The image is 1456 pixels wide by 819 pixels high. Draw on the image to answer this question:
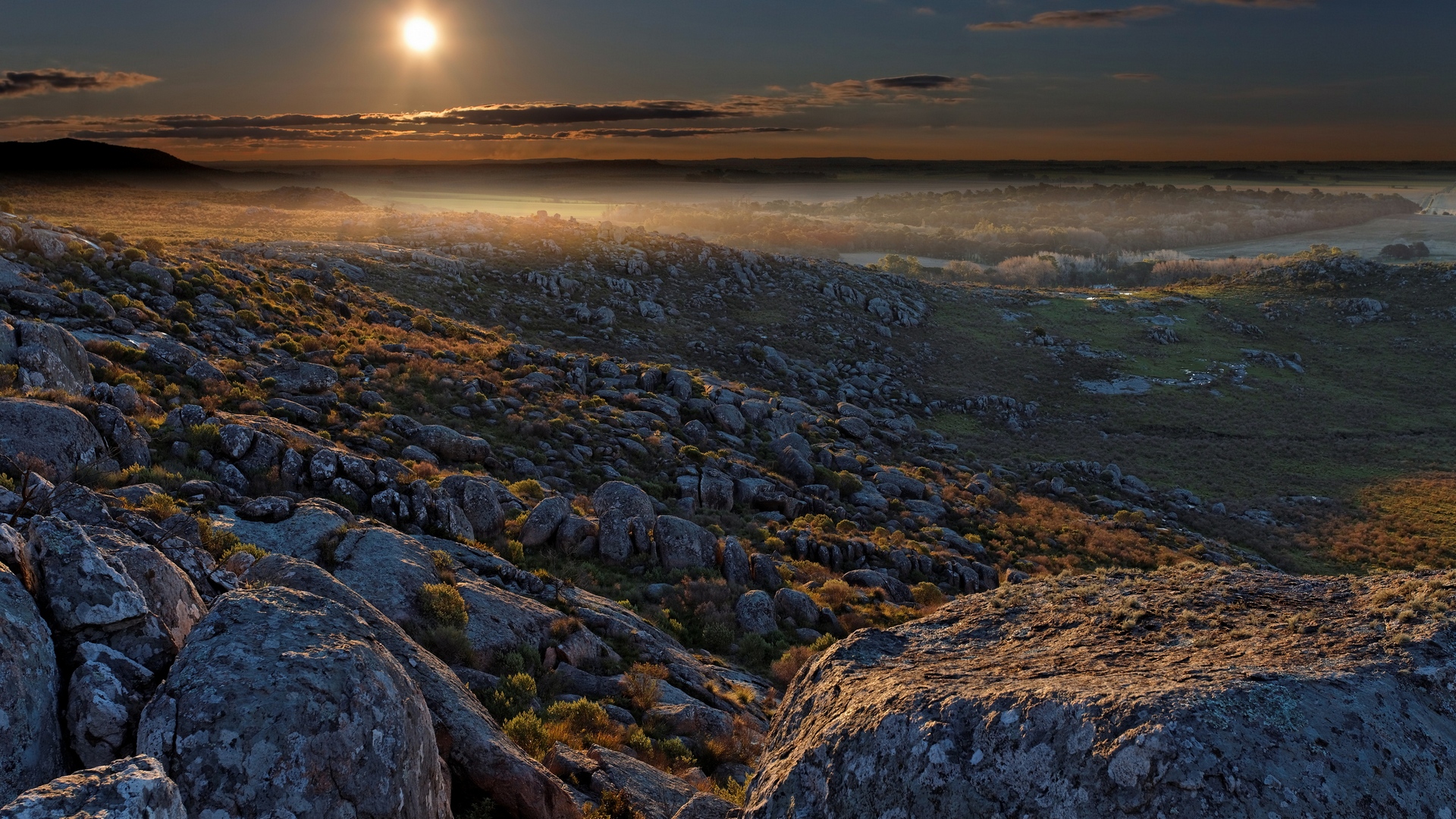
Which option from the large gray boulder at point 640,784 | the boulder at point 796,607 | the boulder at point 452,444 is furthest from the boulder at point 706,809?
the boulder at point 452,444

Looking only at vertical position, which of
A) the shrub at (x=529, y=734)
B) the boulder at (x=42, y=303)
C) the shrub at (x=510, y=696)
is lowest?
the shrub at (x=510, y=696)

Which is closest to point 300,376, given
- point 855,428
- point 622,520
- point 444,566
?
point 622,520

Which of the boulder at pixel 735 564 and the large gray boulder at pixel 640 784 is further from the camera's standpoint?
the boulder at pixel 735 564

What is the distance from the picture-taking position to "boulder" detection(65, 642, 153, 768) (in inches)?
219

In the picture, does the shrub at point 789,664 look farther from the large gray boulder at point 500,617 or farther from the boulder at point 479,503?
the boulder at point 479,503

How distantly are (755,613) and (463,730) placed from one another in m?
11.3

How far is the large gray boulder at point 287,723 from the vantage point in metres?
5.44

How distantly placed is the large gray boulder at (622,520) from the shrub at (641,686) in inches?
240

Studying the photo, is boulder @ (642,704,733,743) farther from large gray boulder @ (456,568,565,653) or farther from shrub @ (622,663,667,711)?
large gray boulder @ (456,568,565,653)

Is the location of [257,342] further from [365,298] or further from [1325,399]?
[1325,399]

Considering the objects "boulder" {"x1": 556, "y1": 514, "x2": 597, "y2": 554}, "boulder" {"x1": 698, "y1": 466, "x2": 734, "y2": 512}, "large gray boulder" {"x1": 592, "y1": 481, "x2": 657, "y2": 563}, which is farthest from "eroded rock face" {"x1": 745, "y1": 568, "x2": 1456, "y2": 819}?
"boulder" {"x1": 698, "y1": 466, "x2": 734, "y2": 512}

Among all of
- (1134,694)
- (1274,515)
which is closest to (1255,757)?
(1134,694)

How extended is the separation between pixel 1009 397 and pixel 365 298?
4356cm

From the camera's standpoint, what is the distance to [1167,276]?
113m
